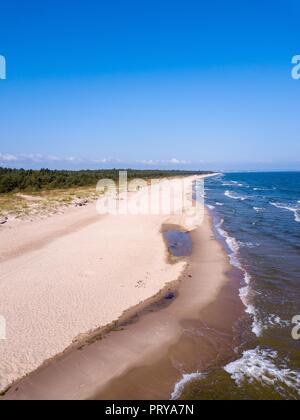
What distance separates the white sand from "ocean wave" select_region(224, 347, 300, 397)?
157 inches

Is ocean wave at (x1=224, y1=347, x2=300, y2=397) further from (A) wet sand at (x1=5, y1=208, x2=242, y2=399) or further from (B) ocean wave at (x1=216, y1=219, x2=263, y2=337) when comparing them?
(B) ocean wave at (x1=216, y1=219, x2=263, y2=337)

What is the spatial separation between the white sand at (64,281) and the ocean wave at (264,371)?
13.1ft

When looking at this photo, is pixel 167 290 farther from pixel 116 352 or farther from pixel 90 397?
pixel 90 397

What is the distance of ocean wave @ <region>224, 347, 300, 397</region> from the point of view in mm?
7457

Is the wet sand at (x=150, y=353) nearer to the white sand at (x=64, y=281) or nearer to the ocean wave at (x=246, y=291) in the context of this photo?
the ocean wave at (x=246, y=291)

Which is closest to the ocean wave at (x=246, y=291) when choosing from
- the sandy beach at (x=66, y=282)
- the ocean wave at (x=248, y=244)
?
the ocean wave at (x=248, y=244)

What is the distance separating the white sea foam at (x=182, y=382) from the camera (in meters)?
7.02

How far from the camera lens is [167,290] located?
12.6 meters

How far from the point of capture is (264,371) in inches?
309

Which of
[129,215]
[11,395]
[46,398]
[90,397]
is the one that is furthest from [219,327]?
[129,215]

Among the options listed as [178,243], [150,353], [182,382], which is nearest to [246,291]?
[150,353]

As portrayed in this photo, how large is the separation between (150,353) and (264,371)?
9.47ft
